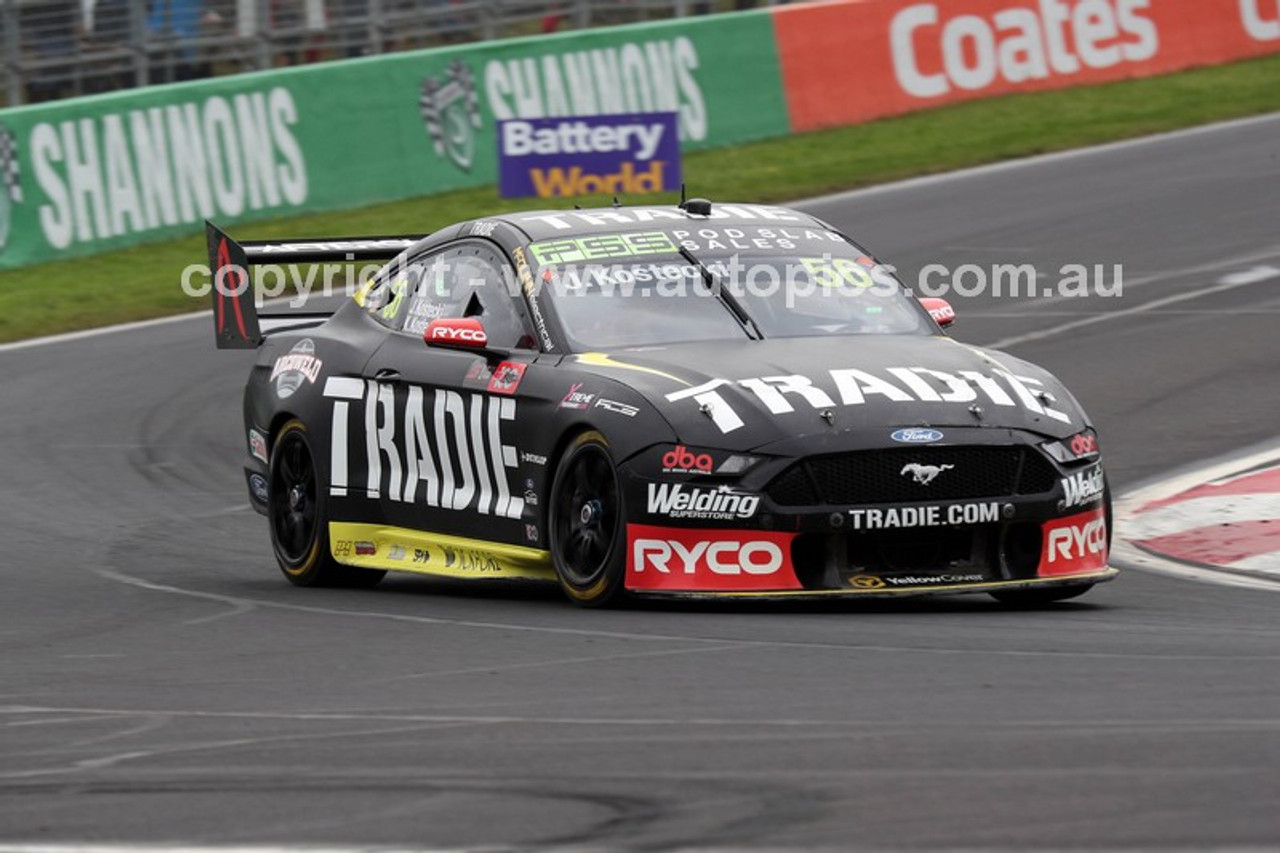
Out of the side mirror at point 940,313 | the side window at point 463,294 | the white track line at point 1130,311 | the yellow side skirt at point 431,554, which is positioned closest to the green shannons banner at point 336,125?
the white track line at point 1130,311

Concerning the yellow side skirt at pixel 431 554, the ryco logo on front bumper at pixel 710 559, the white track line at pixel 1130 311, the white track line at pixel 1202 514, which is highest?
the ryco logo on front bumper at pixel 710 559

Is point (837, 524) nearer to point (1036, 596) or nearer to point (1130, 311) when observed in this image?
point (1036, 596)

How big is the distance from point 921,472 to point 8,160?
45.4ft

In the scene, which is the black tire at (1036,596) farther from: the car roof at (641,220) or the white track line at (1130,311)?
the white track line at (1130,311)

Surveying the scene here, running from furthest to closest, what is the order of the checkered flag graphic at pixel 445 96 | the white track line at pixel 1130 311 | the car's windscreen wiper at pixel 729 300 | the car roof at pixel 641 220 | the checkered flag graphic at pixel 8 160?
1. the checkered flag graphic at pixel 445 96
2. the checkered flag graphic at pixel 8 160
3. the white track line at pixel 1130 311
4. the car roof at pixel 641 220
5. the car's windscreen wiper at pixel 729 300

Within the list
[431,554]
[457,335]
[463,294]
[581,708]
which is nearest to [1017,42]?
[463,294]

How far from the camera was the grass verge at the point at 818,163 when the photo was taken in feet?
64.8

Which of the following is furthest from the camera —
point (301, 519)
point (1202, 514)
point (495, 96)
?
point (495, 96)

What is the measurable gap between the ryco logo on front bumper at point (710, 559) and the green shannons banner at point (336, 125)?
13458 millimetres

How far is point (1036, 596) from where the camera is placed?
873 centimetres

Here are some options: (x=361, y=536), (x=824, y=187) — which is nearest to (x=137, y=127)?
(x=824, y=187)

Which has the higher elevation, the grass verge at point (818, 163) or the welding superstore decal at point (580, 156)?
the welding superstore decal at point (580, 156)

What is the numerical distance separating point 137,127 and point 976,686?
52.5 feet

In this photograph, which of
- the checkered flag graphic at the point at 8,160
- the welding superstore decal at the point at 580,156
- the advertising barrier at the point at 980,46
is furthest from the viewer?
the advertising barrier at the point at 980,46
